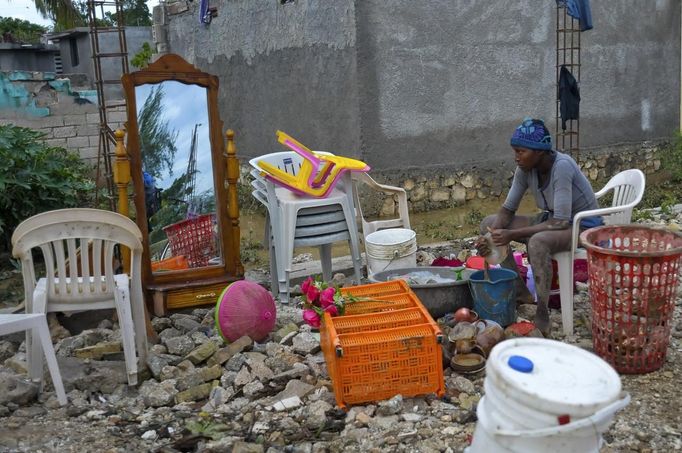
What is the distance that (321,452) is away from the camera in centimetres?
312

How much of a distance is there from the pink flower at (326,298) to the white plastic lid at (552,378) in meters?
1.91

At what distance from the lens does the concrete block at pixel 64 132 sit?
38.1 ft

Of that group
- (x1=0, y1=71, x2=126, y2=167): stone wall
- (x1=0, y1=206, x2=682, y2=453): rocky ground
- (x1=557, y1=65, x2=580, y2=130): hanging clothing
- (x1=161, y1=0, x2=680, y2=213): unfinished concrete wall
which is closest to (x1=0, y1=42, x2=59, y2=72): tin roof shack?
(x1=0, y1=71, x2=126, y2=167): stone wall

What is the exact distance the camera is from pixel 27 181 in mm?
6469

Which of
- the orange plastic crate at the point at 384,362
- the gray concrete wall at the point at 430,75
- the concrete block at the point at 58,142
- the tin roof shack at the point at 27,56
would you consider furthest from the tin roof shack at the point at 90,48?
the orange plastic crate at the point at 384,362

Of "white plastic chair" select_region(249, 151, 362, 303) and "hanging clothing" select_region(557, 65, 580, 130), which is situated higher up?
"hanging clothing" select_region(557, 65, 580, 130)

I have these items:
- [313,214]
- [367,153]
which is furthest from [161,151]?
[367,153]

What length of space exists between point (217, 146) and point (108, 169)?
1.73 meters

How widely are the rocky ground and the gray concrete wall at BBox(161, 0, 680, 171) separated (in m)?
4.80

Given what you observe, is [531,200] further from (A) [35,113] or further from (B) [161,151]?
(A) [35,113]

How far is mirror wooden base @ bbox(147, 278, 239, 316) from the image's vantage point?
506 centimetres

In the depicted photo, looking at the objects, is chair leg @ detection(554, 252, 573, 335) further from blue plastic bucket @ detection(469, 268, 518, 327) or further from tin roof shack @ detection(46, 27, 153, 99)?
tin roof shack @ detection(46, 27, 153, 99)

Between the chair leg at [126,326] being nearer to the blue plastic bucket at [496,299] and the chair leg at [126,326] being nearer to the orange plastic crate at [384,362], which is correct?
the orange plastic crate at [384,362]

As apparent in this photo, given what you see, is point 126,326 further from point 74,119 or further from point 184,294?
point 74,119
